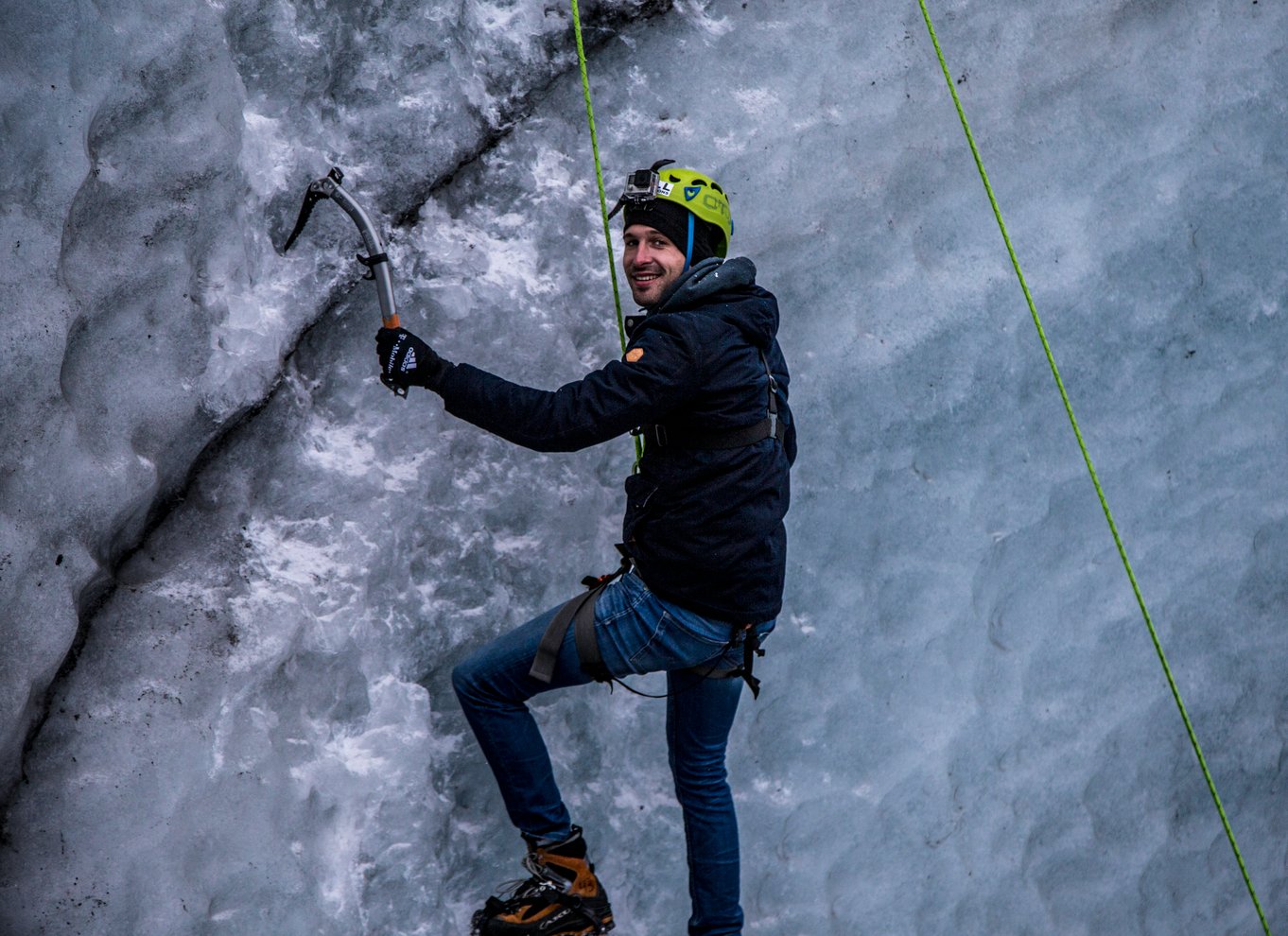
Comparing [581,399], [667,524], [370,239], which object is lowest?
[667,524]

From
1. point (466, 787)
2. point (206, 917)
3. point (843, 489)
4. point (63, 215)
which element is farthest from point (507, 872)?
point (63, 215)

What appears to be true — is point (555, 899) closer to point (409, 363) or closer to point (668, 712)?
point (668, 712)

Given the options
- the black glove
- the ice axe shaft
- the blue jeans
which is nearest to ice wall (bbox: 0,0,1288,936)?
the ice axe shaft

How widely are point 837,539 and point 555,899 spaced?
1311 millimetres

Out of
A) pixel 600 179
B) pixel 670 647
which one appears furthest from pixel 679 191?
pixel 670 647

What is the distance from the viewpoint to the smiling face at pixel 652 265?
3.04 metres

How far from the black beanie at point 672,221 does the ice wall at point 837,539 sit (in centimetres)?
64

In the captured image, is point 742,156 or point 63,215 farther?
point 742,156

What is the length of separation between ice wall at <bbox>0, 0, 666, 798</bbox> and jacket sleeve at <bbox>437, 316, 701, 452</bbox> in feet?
2.75

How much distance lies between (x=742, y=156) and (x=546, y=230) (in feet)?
1.87

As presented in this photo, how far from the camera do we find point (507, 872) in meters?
3.72

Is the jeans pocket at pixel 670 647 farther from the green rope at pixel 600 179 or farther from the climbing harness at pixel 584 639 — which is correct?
the green rope at pixel 600 179

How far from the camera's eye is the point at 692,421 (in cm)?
293

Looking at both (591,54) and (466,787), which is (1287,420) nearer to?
(591,54)
